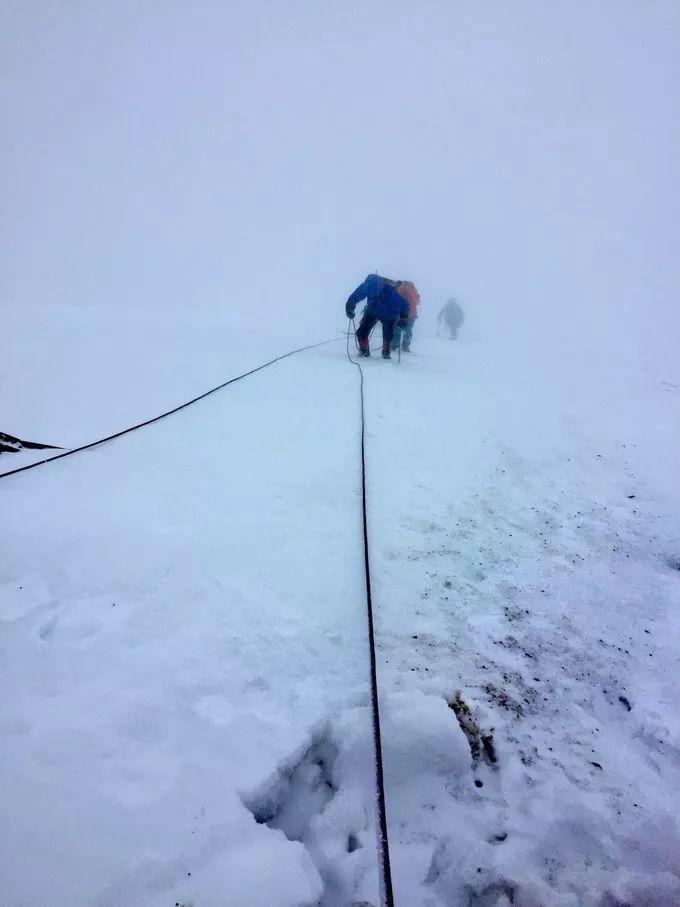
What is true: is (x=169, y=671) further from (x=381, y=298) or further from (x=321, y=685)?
(x=381, y=298)

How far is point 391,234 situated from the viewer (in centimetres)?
7662

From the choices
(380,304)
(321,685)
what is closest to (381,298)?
(380,304)

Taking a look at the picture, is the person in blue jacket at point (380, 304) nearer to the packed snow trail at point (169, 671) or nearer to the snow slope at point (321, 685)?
the snow slope at point (321, 685)

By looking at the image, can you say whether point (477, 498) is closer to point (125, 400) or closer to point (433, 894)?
point (433, 894)

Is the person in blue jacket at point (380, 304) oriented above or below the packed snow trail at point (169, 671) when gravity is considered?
above

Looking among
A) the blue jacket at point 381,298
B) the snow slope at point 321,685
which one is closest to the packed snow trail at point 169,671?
the snow slope at point 321,685

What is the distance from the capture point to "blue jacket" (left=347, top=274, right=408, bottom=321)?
885 centimetres

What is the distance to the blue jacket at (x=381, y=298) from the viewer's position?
29.0 ft

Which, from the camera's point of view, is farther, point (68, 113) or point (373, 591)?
point (68, 113)

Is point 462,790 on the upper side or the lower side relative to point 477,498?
lower

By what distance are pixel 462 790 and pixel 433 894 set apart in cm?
35

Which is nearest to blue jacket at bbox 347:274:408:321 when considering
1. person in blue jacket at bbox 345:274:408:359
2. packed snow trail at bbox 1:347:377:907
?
person in blue jacket at bbox 345:274:408:359

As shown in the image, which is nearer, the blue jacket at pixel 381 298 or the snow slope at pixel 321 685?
the snow slope at pixel 321 685

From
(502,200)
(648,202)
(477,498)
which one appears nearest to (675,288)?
(648,202)
